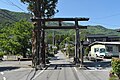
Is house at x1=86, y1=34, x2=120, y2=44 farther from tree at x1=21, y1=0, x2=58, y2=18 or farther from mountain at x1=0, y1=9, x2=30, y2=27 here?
tree at x1=21, y1=0, x2=58, y2=18

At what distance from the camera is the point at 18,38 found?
63.3 m

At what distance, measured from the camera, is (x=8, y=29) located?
66.9 metres

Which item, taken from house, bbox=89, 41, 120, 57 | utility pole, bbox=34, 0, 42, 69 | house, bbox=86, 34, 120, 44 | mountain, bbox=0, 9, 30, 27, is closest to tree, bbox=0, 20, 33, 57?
mountain, bbox=0, 9, 30, 27

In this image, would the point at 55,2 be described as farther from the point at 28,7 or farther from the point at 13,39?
the point at 13,39

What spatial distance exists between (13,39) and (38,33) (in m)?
24.9

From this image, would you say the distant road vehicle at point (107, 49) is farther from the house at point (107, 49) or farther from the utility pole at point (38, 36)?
the utility pole at point (38, 36)

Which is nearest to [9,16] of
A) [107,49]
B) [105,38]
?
[107,49]

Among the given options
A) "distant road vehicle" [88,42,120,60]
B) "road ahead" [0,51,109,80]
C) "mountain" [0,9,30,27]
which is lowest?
"road ahead" [0,51,109,80]

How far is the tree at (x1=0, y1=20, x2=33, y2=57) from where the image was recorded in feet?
207

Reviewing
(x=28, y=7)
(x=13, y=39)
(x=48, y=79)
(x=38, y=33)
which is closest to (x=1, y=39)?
(x=13, y=39)

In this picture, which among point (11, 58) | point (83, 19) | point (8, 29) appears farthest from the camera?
point (8, 29)

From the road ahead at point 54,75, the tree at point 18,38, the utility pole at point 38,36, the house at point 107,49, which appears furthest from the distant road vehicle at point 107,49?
the road ahead at point 54,75

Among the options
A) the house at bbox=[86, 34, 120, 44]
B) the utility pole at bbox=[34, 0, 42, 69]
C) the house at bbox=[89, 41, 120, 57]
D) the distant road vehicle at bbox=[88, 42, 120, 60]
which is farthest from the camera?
the house at bbox=[86, 34, 120, 44]

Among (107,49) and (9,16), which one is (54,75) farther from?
(107,49)
